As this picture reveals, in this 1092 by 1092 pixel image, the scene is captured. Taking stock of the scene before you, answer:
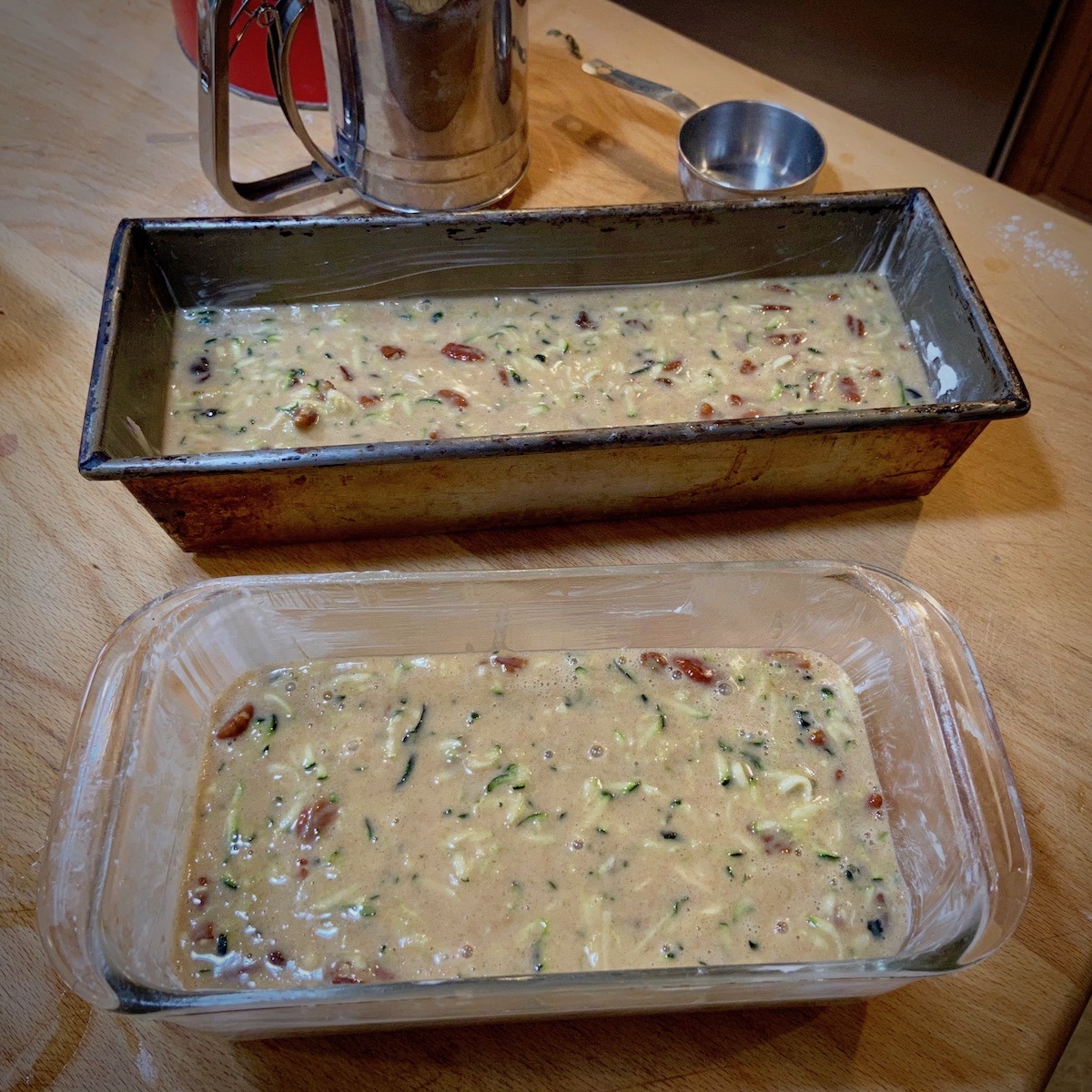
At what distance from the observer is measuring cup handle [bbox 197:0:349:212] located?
1167 millimetres

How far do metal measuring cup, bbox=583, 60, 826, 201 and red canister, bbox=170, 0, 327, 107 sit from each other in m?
0.51

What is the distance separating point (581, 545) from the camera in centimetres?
117

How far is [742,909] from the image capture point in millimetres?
865

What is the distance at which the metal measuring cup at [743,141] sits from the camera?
5.01 feet

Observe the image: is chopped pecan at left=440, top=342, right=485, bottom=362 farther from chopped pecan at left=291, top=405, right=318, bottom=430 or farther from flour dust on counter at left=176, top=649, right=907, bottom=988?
flour dust on counter at left=176, top=649, right=907, bottom=988

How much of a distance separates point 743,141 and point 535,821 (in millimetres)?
1218

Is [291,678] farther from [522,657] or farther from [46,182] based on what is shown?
[46,182]

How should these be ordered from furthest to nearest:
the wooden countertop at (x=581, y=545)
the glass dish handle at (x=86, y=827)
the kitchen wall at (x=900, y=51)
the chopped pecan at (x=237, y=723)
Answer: the kitchen wall at (x=900, y=51), the chopped pecan at (x=237, y=723), the wooden countertop at (x=581, y=545), the glass dish handle at (x=86, y=827)

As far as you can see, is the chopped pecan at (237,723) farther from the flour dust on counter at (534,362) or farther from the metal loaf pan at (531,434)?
the flour dust on counter at (534,362)

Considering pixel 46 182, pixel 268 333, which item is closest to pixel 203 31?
pixel 268 333

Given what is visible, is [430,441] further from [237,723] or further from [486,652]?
[237,723]

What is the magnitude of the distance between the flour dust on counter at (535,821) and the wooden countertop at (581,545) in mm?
85

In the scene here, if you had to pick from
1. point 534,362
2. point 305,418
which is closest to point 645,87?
point 534,362

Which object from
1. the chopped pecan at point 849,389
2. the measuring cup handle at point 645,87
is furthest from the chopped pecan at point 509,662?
the measuring cup handle at point 645,87
